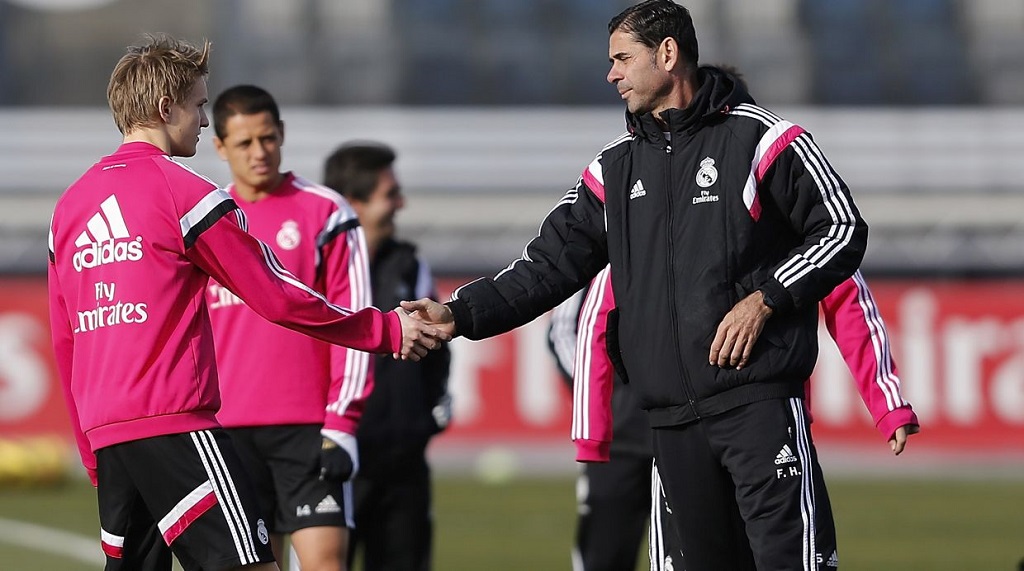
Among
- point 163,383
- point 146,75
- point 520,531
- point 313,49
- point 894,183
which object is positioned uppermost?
point 313,49

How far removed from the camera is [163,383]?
4703 millimetres

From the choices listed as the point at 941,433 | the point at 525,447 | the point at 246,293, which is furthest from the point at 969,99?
the point at 246,293

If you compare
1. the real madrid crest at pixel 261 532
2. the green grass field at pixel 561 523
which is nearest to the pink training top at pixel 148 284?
the real madrid crest at pixel 261 532

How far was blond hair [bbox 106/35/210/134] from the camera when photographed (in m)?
4.83

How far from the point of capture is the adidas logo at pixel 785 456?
16.0 ft

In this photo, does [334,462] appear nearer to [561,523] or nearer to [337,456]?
[337,456]

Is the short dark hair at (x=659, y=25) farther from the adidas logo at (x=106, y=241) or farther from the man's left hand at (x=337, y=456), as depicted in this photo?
the man's left hand at (x=337, y=456)

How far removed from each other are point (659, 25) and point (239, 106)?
1.90 meters

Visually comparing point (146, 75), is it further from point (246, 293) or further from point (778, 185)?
point (778, 185)

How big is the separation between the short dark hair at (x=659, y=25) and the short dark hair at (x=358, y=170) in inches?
87.3

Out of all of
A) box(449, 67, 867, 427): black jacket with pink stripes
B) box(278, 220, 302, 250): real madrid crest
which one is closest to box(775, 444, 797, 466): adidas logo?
box(449, 67, 867, 427): black jacket with pink stripes

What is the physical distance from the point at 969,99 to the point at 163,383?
78.9 feet

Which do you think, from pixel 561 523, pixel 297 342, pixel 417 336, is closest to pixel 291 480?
pixel 297 342

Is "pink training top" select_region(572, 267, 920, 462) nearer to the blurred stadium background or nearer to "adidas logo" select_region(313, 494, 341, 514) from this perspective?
"adidas logo" select_region(313, 494, 341, 514)
